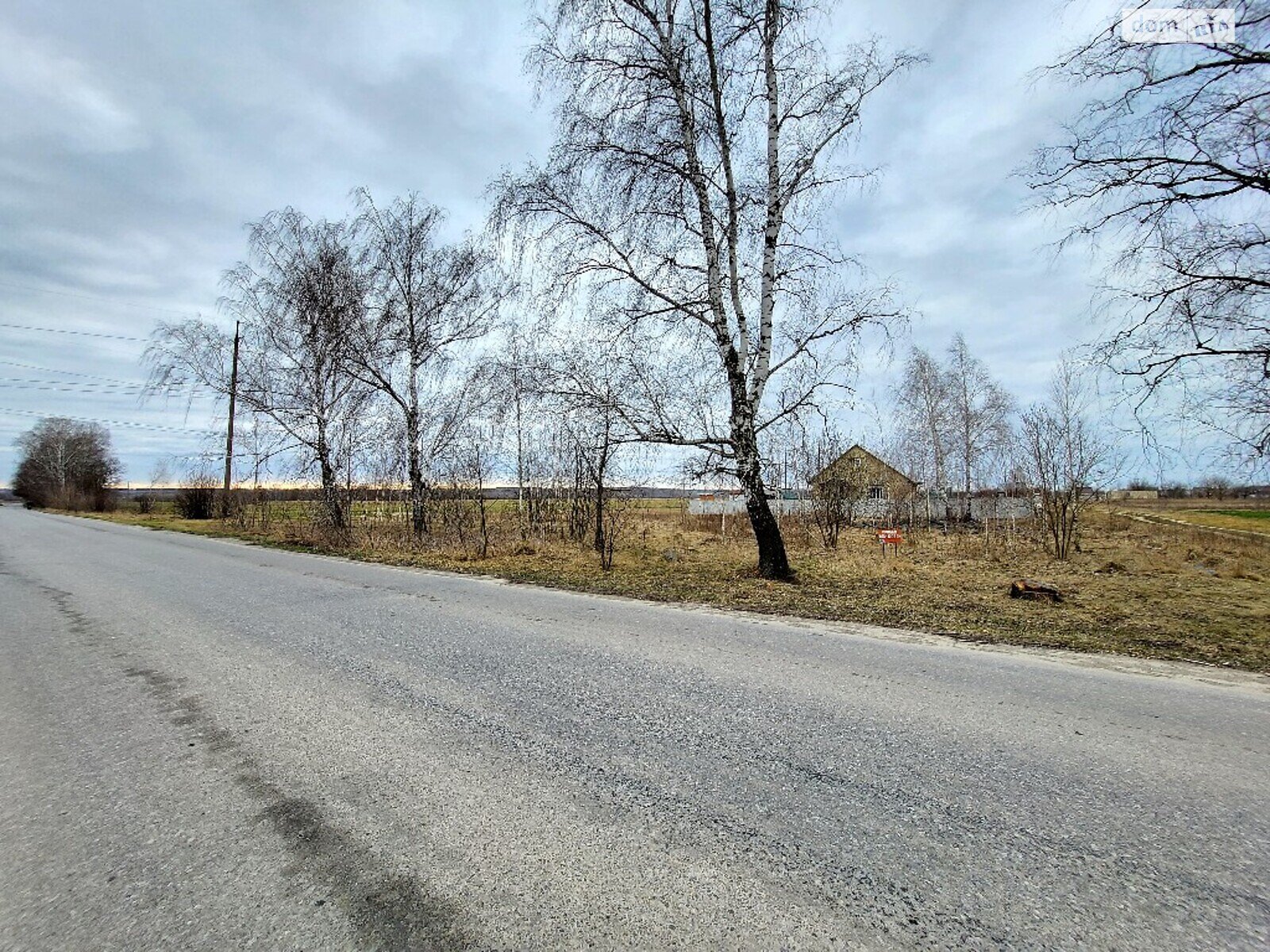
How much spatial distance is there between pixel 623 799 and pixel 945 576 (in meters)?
9.66

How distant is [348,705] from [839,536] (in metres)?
17.9

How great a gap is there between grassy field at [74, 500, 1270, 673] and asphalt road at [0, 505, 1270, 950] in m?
1.36

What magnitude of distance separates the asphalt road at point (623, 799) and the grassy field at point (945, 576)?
136 centimetres

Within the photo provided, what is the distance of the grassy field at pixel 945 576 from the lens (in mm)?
5902

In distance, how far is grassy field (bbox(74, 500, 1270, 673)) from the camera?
5.90 meters

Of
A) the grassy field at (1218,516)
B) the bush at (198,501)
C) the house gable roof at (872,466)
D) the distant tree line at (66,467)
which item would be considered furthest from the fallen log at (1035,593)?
the distant tree line at (66,467)

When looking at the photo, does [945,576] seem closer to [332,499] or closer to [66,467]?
[332,499]

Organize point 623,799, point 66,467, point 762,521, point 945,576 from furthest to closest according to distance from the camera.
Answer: point 66,467
point 945,576
point 762,521
point 623,799

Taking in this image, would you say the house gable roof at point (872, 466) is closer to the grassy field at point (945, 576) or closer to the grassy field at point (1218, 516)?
the grassy field at point (945, 576)

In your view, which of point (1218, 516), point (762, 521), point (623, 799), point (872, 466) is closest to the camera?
point (623, 799)

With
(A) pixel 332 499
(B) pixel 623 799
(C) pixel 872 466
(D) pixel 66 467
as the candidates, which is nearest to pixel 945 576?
(B) pixel 623 799

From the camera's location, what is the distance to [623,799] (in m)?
2.37

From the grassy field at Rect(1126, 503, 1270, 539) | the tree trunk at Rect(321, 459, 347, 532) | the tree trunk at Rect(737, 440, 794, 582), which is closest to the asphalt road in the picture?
Answer: the tree trunk at Rect(737, 440, 794, 582)

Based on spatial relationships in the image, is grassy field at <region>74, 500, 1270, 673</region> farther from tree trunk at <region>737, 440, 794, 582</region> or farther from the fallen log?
tree trunk at <region>737, 440, 794, 582</region>
